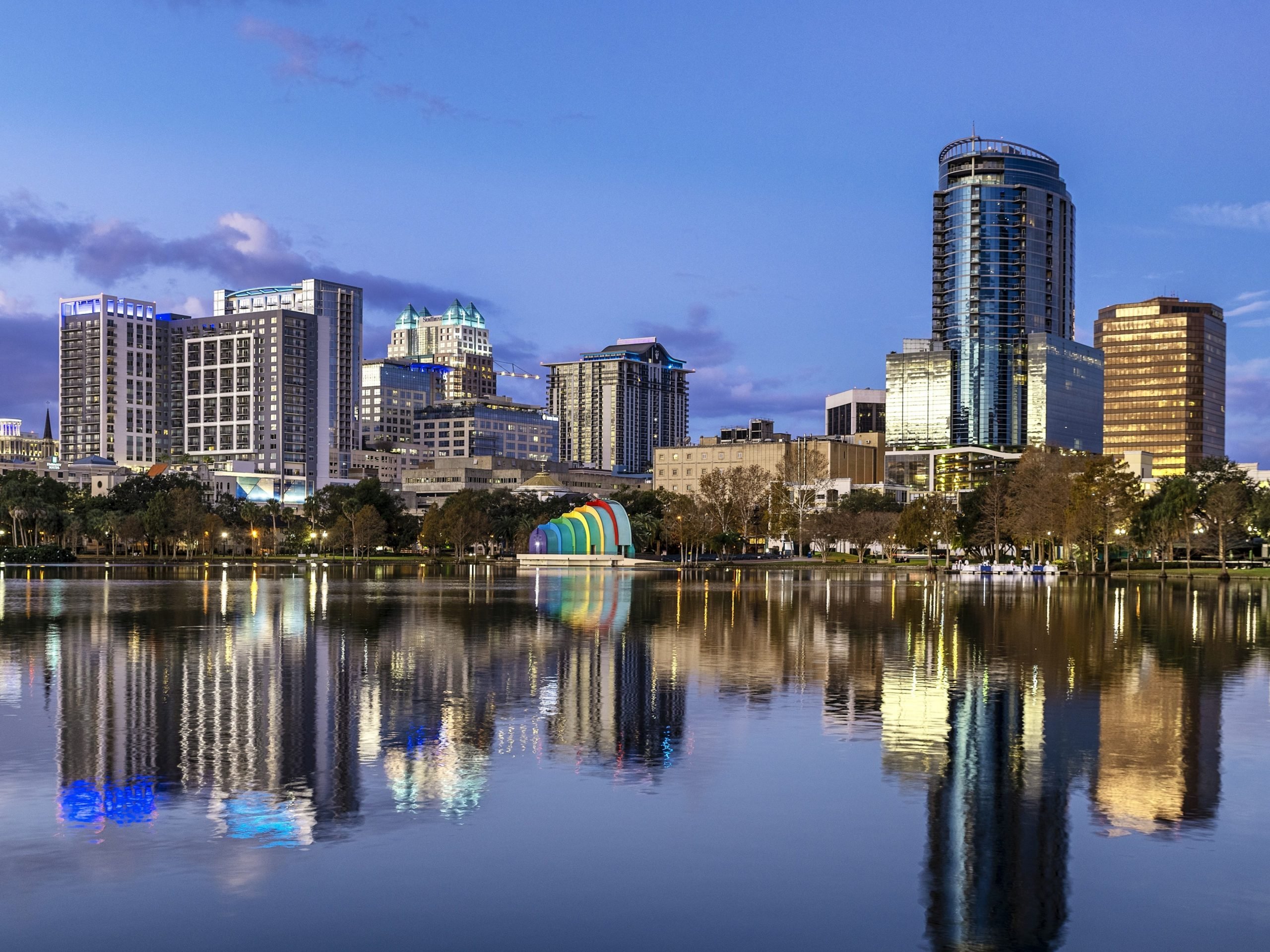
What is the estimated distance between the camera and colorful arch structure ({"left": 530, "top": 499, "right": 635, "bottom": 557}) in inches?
5271

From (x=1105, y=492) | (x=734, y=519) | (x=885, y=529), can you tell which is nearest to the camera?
(x=1105, y=492)

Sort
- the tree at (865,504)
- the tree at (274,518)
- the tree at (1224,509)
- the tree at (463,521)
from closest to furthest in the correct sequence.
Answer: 1. the tree at (1224,509)
2. the tree at (463,521)
3. the tree at (274,518)
4. the tree at (865,504)

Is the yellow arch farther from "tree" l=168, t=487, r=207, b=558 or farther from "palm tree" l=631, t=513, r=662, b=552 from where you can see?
"tree" l=168, t=487, r=207, b=558

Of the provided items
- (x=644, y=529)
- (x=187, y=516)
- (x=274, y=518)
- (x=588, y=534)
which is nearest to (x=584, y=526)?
(x=588, y=534)

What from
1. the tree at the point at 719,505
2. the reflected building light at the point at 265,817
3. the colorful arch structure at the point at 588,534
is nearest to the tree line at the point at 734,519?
the tree at the point at 719,505

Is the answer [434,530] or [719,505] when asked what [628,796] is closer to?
[719,505]

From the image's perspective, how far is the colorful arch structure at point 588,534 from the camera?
439 ft

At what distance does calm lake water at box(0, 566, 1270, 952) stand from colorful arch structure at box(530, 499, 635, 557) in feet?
328

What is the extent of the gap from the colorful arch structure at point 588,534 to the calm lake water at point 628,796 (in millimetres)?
100111

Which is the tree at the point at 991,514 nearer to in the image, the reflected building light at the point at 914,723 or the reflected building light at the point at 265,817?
the reflected building light at the point at 914,723

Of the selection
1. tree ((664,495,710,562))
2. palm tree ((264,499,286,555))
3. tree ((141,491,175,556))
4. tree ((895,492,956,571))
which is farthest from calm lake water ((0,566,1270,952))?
palm tree ((264,499,286,555))

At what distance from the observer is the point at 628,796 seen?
14969 mm

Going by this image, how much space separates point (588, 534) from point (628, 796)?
120 metres

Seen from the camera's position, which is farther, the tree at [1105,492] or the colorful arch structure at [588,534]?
the colorful arch structure at [588,534]
